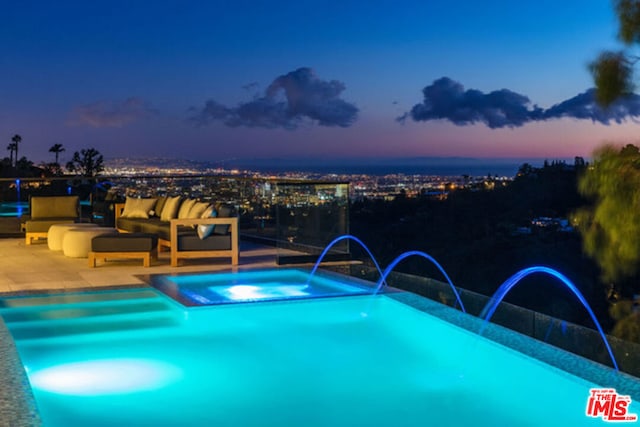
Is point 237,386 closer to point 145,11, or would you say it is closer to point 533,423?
point 533,423

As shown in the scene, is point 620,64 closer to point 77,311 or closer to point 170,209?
point 170,209

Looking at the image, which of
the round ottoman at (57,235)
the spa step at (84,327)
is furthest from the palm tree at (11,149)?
the spa step at (84,327)

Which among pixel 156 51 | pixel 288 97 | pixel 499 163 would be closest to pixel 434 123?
pixel 499 163

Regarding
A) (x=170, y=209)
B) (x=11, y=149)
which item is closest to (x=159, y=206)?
(x=170, y=209)

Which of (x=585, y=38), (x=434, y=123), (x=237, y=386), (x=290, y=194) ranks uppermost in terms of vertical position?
(x=585, y=38)

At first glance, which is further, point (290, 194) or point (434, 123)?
point (434, 123)

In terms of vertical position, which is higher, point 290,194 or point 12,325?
point 290,194

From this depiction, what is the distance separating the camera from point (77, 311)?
6277 millimetres

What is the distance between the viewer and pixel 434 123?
2619cm

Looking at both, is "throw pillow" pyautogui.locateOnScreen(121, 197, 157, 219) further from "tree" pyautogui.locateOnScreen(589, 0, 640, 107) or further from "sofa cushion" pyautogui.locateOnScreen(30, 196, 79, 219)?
"tree" pyautogui.locateOnScreen(589, 0, 640, 107)

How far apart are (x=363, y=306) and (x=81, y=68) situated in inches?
576

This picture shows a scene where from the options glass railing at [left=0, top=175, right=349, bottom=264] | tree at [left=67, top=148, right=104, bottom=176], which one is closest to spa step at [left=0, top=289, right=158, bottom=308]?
Answer: glass railing at [left=0, top=175, right=349, bottom=264]

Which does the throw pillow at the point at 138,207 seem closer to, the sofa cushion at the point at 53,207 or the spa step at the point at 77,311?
the sofa cushion at the point at 53,207

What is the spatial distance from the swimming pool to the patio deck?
2.39 feet
